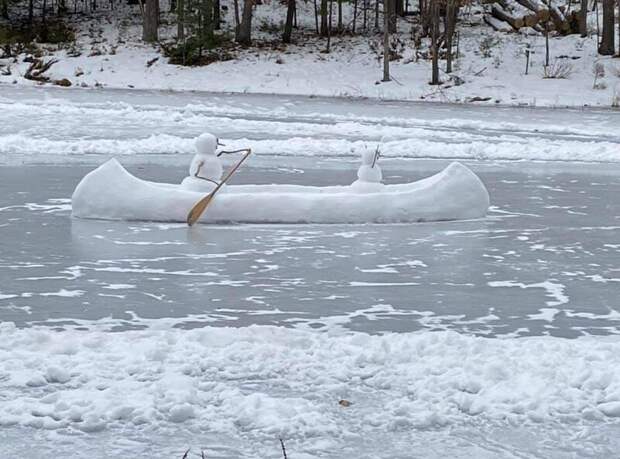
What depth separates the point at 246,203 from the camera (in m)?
10.6

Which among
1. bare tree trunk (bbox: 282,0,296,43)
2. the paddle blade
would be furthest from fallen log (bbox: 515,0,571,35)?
the paddle blade

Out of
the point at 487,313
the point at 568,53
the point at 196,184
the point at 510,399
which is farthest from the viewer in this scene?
the point at 568,53

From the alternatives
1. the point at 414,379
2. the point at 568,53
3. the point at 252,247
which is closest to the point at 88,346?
the point at 414,379

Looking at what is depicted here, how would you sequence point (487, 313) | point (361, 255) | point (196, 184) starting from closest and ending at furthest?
point (487, 313) < point (361, 255) < point (196, 184)

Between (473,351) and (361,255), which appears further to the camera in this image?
(361,255)

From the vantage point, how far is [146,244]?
9.39 metres

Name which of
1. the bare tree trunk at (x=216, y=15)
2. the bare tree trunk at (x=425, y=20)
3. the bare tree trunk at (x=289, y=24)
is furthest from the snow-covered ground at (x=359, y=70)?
the bare tree trunk at (x=216, y=15)

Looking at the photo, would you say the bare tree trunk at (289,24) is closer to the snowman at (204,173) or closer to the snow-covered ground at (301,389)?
the snowman at (204,173)

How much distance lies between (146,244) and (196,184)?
4.66ft

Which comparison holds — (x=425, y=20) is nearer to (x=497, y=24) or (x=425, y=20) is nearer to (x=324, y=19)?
(x=497, y=24)

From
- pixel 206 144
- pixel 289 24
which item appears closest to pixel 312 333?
pixel 206 144

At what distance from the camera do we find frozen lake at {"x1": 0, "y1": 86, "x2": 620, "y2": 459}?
481 cm

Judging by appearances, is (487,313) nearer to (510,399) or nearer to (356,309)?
(356,309)

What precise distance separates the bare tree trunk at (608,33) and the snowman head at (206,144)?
99.4ft
